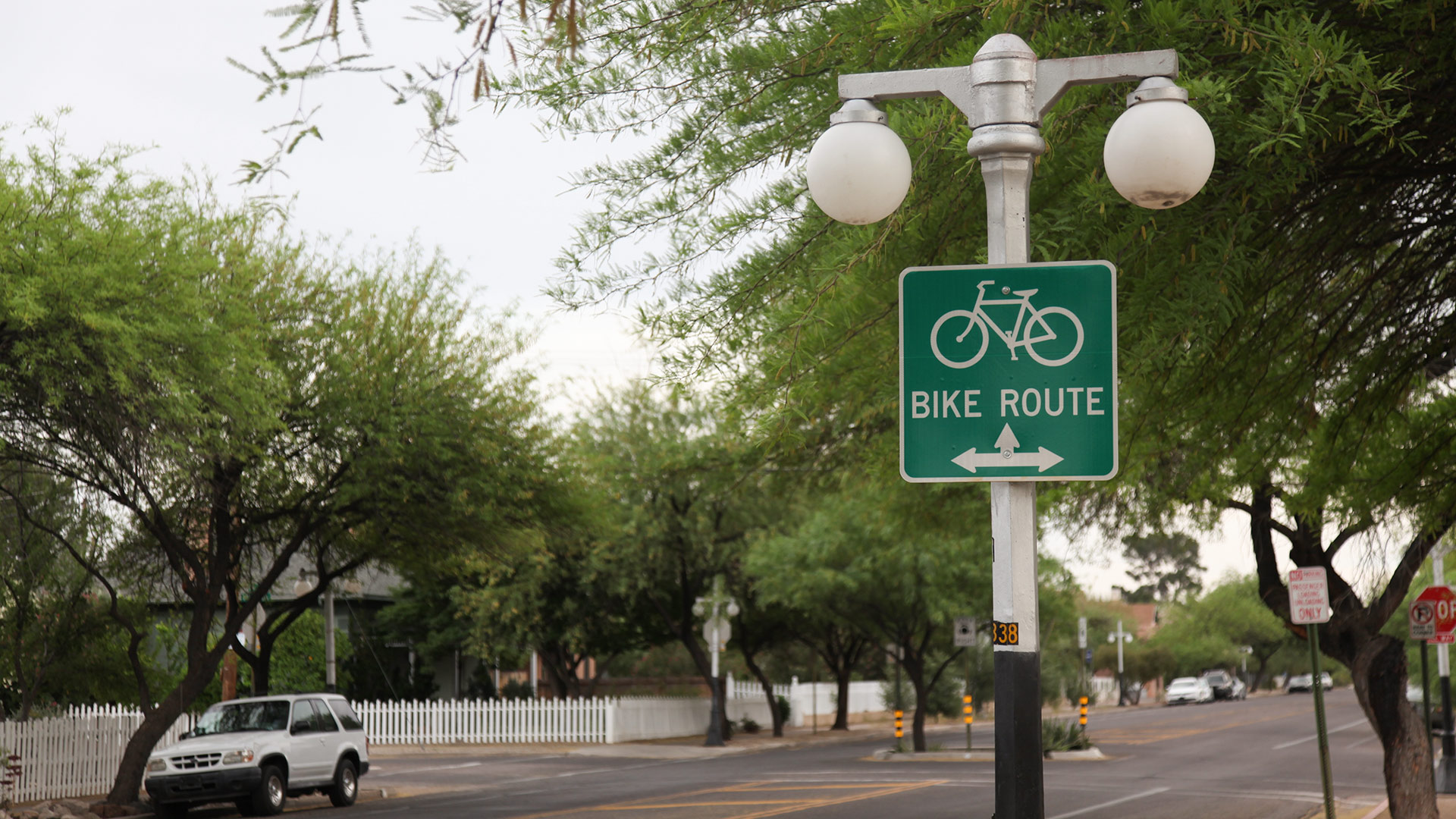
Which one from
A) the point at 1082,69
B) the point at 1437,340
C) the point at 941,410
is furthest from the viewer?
the point at 1437,340

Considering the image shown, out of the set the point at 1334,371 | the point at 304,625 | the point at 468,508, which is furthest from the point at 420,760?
the point at 1334,371

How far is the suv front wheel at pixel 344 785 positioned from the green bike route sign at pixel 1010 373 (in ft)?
60.4

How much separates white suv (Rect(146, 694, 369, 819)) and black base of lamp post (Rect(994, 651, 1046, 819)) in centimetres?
1664

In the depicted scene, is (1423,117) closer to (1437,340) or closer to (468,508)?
(1437,340)

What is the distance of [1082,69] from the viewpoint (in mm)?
5008

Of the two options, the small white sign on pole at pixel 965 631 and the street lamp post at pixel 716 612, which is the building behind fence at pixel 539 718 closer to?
the street lamp post at pixel 716 612

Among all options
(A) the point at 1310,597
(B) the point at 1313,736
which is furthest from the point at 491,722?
(A) the point at 1310,597

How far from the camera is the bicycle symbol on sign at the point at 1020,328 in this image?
463 centimetres

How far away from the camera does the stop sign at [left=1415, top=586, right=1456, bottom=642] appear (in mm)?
19922

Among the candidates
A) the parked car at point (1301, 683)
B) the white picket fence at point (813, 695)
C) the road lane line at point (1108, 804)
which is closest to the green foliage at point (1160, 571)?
the parked car at point (1301, 683)

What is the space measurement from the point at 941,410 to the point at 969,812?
15469 millimetres

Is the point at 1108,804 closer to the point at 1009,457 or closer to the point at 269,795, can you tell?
the point at 269,795

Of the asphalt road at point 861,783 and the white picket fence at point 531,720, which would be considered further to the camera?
the white picket fence at point 531,720

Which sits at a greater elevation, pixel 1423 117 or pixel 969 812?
pixel 1423 117
